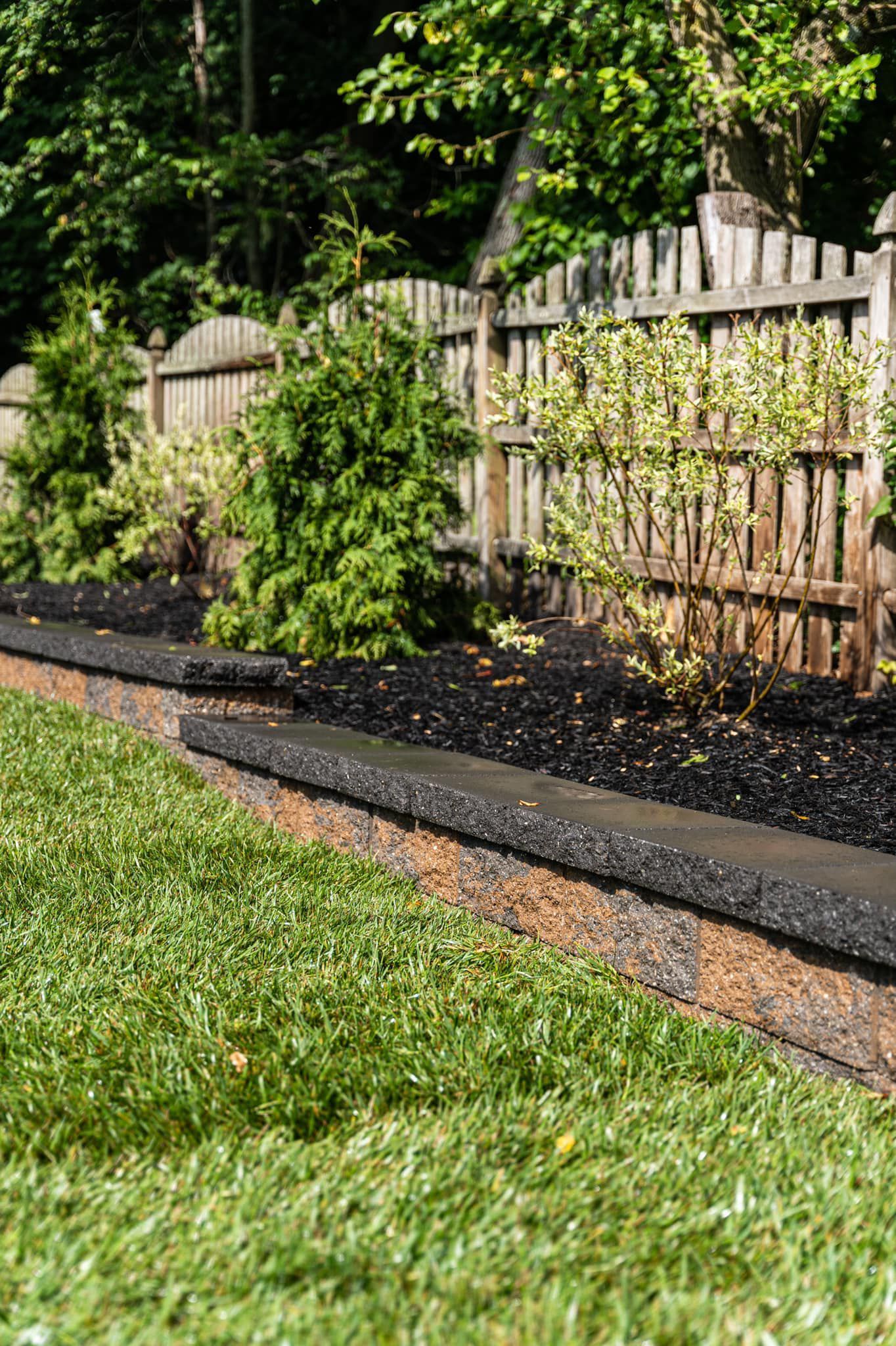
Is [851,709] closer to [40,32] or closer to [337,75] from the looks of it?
[40,32]

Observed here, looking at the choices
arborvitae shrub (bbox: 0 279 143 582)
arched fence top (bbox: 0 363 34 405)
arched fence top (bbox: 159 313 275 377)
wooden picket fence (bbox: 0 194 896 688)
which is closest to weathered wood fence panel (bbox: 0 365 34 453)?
arched fence top (bbox: 0 363 34 405)

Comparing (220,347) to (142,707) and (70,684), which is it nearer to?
(70,684)

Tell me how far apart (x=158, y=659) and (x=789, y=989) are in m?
3.12

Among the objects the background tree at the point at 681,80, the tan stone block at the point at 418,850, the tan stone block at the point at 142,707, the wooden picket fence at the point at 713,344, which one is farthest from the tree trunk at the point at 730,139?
the tan stone block at the point at 418,850

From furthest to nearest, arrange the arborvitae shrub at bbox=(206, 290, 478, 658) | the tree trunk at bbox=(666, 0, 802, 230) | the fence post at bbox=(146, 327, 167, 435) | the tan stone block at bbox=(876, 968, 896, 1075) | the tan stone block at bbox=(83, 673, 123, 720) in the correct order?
the fence post at bbox=(146, 327, 167, 435), the tree trunk at bbox=(666, 0, 802, 230), the arborvitae shrub at bbox=(206, 290, 478, 658), the tan stone block at bbox=(83, 673, 123, 720), the tan stone block at bbox=(876, 968, 896, 1075)

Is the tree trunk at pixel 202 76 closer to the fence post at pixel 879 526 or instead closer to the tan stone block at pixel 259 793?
the fence post at pixel 879 526

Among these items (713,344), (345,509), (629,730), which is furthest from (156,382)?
(629,730)

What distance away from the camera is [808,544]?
6.03 metres

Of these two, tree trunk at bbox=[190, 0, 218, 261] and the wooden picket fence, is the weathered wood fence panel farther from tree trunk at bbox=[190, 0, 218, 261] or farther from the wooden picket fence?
the wooden picket fence

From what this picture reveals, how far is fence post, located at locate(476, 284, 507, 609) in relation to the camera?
771cm

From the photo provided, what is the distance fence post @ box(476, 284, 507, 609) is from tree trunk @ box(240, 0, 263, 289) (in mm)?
6350

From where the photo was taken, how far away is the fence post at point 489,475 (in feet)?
25.3

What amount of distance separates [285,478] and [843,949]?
14.7 feet

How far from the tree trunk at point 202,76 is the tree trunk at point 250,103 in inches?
14.1
